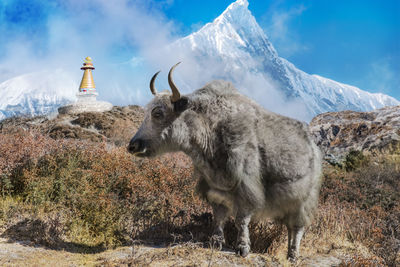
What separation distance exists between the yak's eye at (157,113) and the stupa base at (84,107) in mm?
19562

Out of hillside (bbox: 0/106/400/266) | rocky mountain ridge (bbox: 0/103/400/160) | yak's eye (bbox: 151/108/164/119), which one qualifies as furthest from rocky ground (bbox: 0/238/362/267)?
rocky mountain ridge (bbox: 0/103/400/160)

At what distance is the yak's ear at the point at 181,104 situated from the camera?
326 cm

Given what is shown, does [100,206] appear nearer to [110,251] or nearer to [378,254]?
[110,251]

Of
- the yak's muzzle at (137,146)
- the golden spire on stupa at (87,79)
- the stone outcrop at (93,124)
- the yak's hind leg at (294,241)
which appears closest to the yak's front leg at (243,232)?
the yak's hind leg at (294,241)

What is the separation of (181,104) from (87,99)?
22803mm

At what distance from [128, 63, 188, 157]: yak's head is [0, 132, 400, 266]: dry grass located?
1016mm

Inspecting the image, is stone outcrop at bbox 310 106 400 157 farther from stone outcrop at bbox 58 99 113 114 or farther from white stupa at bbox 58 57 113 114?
white stupa at bbox 58 57 113 114

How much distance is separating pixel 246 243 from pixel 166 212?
1981 mm

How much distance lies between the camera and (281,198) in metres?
3.21

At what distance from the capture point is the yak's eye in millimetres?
3363

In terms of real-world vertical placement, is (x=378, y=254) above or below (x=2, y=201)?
below

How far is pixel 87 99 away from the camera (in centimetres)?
2430

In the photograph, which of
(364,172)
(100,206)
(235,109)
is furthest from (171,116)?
(364,172)

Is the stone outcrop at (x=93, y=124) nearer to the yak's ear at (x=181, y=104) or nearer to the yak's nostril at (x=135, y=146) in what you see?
the yak's nostril at (x=135, y=146)
